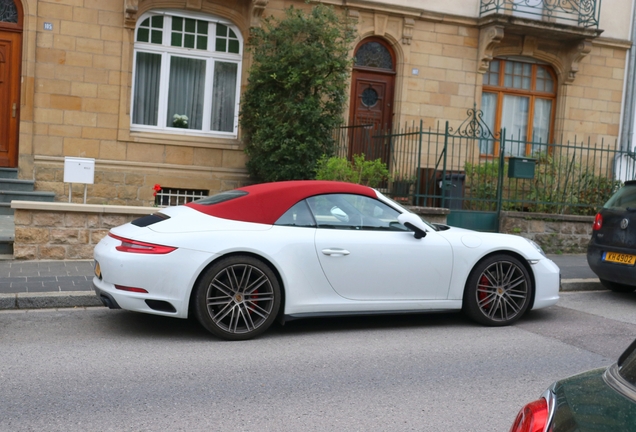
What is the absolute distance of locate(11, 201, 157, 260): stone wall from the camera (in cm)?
973

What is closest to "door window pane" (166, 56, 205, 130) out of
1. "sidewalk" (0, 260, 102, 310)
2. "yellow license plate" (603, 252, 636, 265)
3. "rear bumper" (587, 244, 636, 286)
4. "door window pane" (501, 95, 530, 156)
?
"sidewalk" (0, 260, 102, 310)

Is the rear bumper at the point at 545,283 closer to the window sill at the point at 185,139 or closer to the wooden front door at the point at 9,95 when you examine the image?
the window sill at the point at 185,139

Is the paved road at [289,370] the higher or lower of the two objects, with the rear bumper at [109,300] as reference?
lower

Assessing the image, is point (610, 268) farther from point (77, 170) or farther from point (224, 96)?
Result: point (224, 96)

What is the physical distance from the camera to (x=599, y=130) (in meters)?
18.0

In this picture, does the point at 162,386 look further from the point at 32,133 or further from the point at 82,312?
the point at 32,133

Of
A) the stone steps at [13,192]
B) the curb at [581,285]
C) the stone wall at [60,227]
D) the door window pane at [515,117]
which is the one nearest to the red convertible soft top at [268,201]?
the stone wall at [60,227]

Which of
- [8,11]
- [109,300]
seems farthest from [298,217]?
[8,11]

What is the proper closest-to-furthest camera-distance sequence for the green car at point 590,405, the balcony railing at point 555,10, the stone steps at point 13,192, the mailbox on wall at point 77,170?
the green car at point 590,405, the mailbox on wall at point 77,170, the stone steps at point 13,192, the balcony railing at point 555,10

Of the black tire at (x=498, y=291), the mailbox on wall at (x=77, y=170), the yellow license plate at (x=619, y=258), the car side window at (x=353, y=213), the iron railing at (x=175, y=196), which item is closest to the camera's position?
the car side window at (x=353, y=213)

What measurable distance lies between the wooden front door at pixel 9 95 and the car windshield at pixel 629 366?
1312 centimetres

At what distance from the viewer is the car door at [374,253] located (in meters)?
6.75

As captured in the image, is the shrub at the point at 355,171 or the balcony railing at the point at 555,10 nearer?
the shrub at the point at 355,171

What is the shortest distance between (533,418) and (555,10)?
16.3 metres
